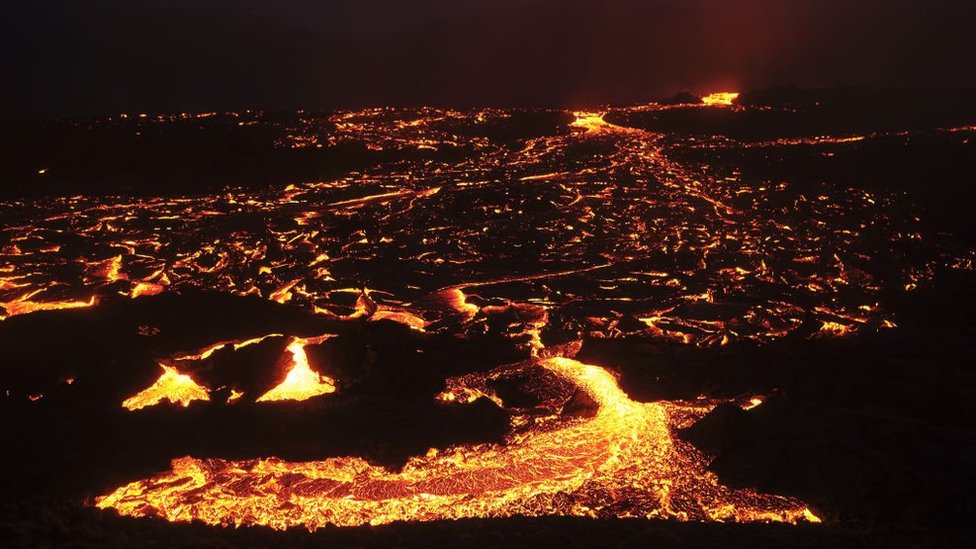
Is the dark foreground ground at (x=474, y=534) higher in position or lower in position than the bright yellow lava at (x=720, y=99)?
lower

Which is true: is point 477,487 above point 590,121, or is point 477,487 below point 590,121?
below

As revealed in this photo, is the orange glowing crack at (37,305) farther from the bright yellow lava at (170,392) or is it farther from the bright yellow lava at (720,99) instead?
the bright yellow lava at (720,99)

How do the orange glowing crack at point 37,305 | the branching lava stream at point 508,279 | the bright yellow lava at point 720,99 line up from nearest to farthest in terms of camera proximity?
the branching lava stream at point 508,279 < the orange glowing crack at point 37,305 < the bright yellow lava at point 720,99

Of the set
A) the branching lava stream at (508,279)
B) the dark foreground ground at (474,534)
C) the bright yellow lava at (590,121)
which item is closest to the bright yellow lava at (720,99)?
the bright yellow lava at (590,121)

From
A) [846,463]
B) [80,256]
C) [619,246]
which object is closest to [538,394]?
[846,463]

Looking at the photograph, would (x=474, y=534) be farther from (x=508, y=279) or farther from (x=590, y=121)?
(x=590, y=121)

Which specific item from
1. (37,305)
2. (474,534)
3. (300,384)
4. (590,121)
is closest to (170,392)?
(300,384)

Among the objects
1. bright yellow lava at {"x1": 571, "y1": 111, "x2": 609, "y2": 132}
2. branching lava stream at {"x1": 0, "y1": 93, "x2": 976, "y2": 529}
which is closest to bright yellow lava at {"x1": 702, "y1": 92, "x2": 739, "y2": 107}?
bright yellow lava at {"x1": 571, "y1": 111, "x2": 609, "y2": 132}
